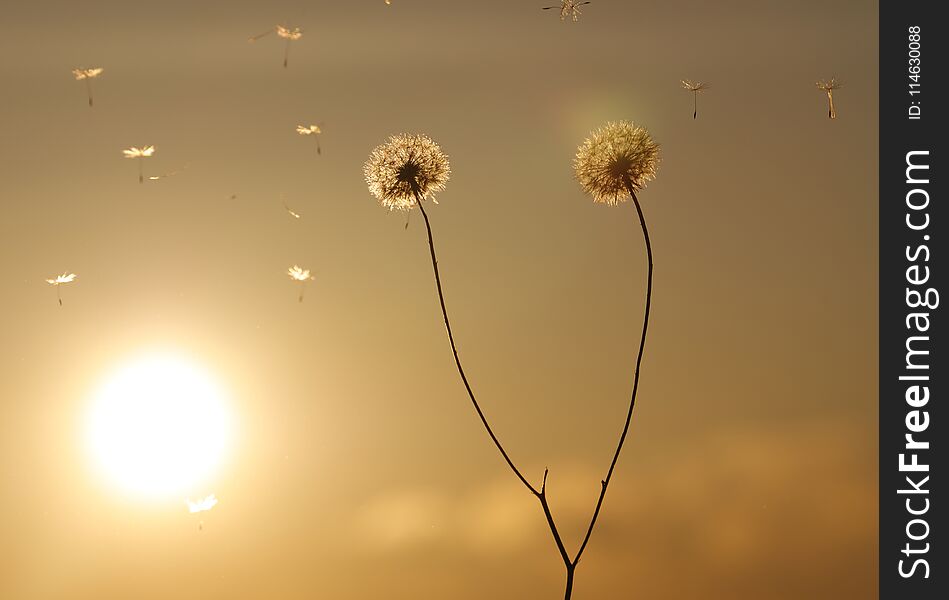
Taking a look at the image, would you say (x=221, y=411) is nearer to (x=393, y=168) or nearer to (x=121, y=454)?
(x=121, y=454)

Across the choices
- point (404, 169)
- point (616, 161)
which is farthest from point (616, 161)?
point (404, 169)

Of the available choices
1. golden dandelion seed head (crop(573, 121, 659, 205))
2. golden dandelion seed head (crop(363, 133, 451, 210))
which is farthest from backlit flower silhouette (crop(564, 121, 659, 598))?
golden dandelion seed head (crop(363, 133, 451, 210))

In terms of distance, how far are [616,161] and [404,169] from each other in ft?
1.67

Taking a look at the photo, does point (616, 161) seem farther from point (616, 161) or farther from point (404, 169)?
point (404, 169)

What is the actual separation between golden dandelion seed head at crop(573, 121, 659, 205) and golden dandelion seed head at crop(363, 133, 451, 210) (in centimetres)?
34

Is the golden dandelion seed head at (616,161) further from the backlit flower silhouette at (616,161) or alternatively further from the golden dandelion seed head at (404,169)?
the golden dandelion seed head at (404,169)

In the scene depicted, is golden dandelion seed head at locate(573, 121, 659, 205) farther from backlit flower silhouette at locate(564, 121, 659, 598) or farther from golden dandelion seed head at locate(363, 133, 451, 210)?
golden dandelion seed head at locate(363, 133, 451, 210)

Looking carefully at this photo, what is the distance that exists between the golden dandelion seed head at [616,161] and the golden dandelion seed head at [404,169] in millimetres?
339

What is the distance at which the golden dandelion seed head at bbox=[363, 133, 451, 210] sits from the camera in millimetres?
2246

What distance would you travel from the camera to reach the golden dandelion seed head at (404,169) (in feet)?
7.37

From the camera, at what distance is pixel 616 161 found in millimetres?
2174

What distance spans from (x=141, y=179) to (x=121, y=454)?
31.7 inches
